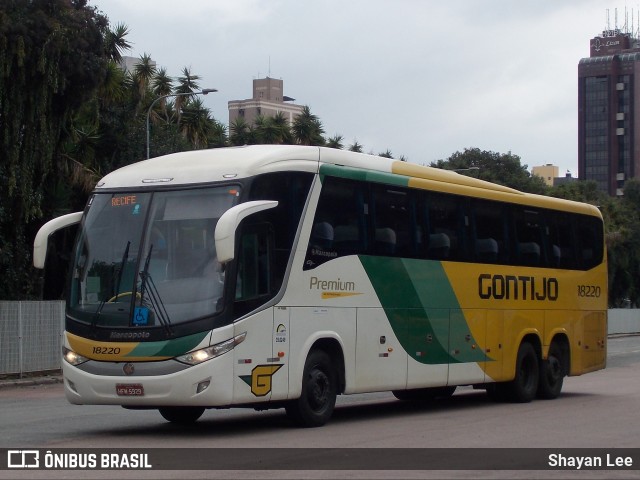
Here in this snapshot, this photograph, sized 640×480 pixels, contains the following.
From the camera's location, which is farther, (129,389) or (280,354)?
(280,354)

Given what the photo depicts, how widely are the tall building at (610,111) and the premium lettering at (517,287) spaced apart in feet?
482

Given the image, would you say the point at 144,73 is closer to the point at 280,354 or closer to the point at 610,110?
the point at 280,354

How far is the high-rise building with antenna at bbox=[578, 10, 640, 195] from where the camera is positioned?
163875 mm

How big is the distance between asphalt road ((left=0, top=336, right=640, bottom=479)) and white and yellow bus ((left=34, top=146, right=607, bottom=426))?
538 mm

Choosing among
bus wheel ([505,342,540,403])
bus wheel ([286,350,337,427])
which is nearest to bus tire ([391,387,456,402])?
bus wheel ([505,342,540,403])

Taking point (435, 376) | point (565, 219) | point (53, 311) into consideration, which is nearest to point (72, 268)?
point (435, 376)

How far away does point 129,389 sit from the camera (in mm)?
13391

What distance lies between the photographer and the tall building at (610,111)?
538 feet

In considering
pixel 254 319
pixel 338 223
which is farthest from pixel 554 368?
pixel 254 319

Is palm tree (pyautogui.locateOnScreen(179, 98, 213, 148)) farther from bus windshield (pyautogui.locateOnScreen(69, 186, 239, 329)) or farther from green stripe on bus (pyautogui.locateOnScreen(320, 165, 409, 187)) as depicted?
bus windshield (pyautogui.locateOnScreen(69, 186, 239, 329))

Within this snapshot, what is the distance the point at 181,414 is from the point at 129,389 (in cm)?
232

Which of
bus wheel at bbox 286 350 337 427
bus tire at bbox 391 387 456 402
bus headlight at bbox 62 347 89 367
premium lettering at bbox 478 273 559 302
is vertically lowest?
bus tire at bbox 391 387 456 402

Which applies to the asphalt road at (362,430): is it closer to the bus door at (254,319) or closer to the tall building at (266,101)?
the bus door at (254,319)

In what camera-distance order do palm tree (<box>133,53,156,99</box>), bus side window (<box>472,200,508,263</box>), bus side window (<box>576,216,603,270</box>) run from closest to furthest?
bus side window (<box>472,200,508,263</box>) → bus side window (<box>576,216,603,270</box>) → palm tree (<box>133,53,156,99</box>)
